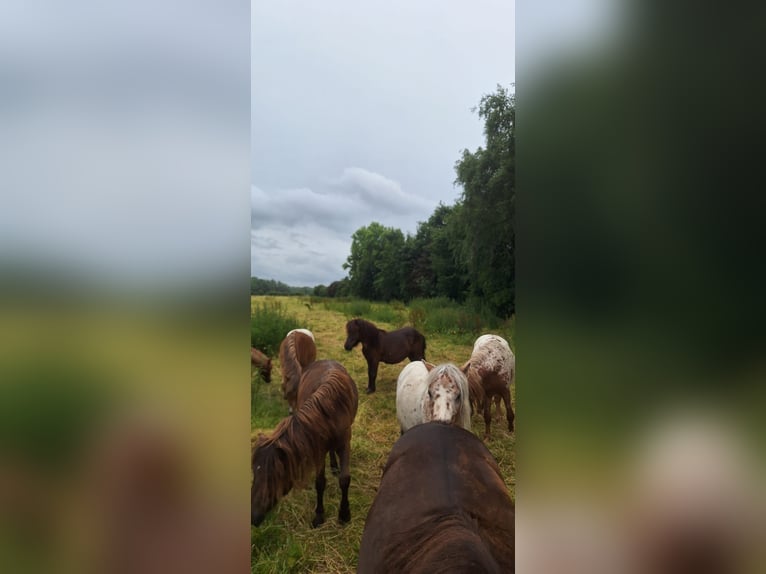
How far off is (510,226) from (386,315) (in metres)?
0.99

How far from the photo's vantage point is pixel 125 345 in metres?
0.47

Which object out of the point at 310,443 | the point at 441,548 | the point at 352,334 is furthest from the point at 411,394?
the point at 441,548

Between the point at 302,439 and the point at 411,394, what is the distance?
2.53ft

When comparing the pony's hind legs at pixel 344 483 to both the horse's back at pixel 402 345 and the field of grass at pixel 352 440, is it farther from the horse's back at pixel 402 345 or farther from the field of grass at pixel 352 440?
the horse's back at pixel 402 345

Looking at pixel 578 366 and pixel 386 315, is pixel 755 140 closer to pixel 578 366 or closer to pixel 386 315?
pixel 578 366

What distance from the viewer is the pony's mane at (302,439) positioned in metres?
1.42

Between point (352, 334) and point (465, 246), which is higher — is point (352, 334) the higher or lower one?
the lower one

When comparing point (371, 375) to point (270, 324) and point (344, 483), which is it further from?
point (270, 324)

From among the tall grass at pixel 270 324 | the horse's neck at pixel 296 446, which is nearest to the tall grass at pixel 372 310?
the tall grass at pixel 270 324

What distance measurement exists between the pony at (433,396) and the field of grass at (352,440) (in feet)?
0.46

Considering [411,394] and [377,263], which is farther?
[411,394]

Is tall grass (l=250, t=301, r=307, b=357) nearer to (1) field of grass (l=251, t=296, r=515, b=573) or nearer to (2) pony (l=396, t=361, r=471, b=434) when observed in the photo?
(1) field of grass (l=251, t=296, r=515, b=573)

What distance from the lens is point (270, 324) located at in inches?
70.8

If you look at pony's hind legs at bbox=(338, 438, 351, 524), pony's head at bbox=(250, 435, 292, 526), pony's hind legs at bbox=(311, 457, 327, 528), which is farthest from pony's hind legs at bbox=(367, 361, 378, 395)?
pony's head at bbox=(250, 435, 292, 526)
